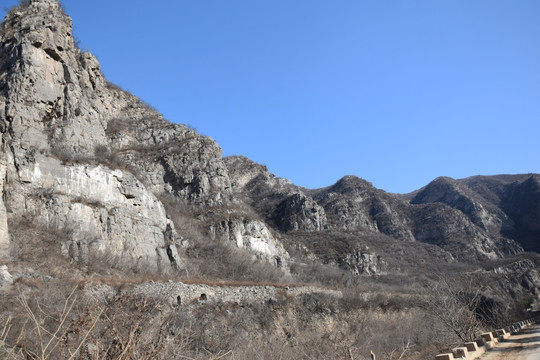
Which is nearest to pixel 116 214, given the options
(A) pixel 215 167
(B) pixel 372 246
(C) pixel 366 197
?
(A) pixel 215 167

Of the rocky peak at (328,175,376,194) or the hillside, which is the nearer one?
the hillside

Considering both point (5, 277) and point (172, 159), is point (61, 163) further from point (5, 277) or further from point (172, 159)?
point (172, 159)

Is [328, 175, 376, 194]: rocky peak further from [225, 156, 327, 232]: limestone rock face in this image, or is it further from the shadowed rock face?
[225, 156, 327, 232]: limestone rock face

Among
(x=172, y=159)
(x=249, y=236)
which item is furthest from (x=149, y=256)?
(x=172, y=159)

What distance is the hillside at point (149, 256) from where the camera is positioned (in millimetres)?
11373

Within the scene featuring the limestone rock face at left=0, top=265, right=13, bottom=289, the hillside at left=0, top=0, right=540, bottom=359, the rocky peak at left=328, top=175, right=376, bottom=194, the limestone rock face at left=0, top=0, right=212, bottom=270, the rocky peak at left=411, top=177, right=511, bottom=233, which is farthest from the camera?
the rocky peak at left=328, top=175, right=376, bottom=194

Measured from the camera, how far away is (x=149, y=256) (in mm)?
30109

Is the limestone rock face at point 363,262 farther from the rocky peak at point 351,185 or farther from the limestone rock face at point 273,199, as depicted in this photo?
the rocky peak at point 351,185

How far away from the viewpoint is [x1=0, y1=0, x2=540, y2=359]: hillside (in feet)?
37.3

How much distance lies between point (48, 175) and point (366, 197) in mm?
86208

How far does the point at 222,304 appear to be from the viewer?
89.1 ft

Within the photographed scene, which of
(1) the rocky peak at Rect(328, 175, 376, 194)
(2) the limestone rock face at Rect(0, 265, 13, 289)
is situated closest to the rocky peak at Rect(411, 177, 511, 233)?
(1) the rocky peak at Rect(328, 175, 376, 194)

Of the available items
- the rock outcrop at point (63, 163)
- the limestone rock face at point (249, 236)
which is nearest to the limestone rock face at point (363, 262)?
the limestone rock face at point (249, 236)

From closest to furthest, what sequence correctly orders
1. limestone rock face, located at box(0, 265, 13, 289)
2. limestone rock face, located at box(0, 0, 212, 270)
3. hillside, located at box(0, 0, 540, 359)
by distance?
hillside, located at box(0, 0, 540, 359) < limestone rock face, located at box(0, 265, 13, 289) < limestone rock face, located at box(0, 0, 212, 270)
